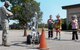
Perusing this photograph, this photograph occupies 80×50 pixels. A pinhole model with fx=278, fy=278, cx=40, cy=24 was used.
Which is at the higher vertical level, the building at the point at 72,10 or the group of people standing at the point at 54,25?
the building at the point at 72,10

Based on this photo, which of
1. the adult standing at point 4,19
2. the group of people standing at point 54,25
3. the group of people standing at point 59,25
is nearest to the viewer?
the adult standing at point 4,19

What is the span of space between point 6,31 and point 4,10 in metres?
0.97

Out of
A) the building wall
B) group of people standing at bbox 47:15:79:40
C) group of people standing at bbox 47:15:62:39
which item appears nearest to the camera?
group of people standing at bbox 47:15:79:40

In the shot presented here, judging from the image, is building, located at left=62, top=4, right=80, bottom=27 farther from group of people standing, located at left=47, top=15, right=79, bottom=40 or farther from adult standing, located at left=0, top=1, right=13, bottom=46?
adult standing, located at left=0, top=1, right=13, bottom=46

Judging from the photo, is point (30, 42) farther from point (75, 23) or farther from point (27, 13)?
point (27, 13)

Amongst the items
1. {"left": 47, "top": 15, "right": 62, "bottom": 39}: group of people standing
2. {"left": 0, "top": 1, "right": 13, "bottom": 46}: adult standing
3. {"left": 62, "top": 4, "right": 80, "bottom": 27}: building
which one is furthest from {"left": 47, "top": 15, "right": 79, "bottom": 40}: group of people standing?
{"left": 62, "top": 4, "right": 80, "bottom": 27}: building

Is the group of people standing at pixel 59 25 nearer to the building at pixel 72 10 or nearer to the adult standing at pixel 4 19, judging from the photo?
the adult standing at pixel 4 19

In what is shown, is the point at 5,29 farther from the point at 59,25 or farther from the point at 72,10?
the point at 72,10

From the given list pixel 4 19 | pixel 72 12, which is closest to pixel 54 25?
pixel 4 19

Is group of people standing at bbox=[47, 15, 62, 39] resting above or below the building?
below

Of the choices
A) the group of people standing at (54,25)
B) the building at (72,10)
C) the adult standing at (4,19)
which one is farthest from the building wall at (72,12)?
the adult standing at (4,19)

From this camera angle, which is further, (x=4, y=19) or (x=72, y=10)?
(x=72, y=10)

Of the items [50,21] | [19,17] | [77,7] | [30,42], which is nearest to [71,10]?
[77,7]

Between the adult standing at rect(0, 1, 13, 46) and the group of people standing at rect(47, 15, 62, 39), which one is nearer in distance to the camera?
the adult standing at rect(0, 1, 13, 46)
